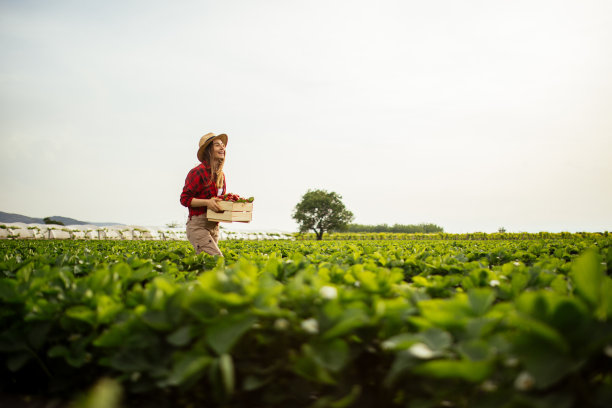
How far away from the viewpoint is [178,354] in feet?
4.01

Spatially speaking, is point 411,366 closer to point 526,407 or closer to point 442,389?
point 442,389

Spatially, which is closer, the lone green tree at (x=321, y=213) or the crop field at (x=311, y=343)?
the crop field at (x=311, y=343)

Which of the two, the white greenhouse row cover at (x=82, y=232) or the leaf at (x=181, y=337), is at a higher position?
the leaf at (x=181, y=337)

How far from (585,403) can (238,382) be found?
1293 millimetres

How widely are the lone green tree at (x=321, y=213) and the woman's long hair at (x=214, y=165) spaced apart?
66121 mm

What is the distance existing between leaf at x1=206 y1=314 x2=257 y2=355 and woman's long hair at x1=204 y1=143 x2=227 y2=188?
16.6ft

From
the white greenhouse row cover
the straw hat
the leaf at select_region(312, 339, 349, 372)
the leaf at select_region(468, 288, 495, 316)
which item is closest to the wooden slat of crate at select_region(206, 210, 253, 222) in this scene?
the straw hat

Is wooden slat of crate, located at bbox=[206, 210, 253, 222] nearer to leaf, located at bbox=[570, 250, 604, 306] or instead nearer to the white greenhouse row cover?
leaf, located at bbox=[570, 250, 604, 306]

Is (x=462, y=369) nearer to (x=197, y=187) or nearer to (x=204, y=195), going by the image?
(x=197, y=187)

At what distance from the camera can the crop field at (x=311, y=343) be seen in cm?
100

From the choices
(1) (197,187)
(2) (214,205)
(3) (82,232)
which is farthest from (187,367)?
Result: (3) (82,232)

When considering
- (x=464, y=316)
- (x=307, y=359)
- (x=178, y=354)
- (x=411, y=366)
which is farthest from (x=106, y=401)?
(x=464, y=316)

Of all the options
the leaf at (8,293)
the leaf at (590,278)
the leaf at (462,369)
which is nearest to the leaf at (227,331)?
the leaf at (462,369)

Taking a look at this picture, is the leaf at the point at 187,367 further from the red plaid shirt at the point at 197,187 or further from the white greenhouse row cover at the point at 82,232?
the white greenhouse row cover at the point at 82,232
